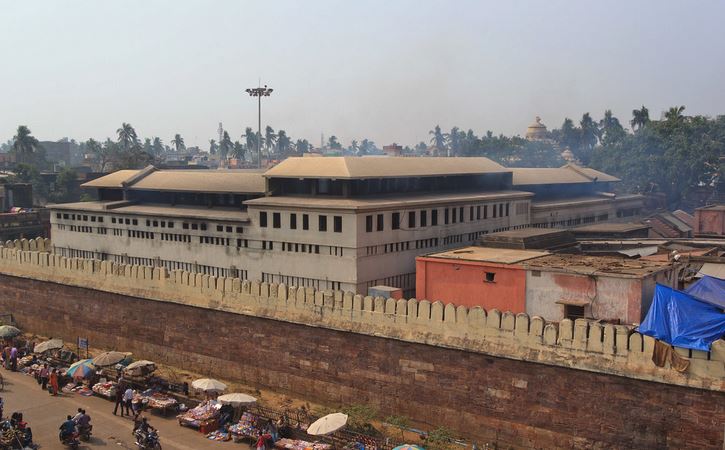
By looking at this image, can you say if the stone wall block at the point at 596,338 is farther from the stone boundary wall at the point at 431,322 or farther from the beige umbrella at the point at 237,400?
the beige umbrella at the point at 237,400

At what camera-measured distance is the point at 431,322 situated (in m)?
23.3

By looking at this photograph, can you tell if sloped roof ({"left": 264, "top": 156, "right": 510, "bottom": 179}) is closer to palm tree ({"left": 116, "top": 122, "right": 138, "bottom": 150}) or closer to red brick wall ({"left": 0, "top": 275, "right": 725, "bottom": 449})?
red brick wall ({"left": 0, "top": 275, "right": 725, "bottom": 449})

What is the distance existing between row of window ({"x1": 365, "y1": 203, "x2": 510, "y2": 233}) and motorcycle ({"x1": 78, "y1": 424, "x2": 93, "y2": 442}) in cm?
1238

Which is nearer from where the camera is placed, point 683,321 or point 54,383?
point 683,321

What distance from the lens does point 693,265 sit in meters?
28.3

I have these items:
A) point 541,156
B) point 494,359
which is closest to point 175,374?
point 494,359

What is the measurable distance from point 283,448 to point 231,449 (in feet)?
6.26

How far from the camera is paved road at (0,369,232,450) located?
917 inches

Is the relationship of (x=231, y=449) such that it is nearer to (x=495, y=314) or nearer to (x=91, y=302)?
(x=495, y=314)

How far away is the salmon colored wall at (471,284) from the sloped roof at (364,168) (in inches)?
250

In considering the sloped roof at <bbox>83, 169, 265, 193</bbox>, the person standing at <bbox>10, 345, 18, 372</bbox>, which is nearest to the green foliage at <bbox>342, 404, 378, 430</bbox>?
the sloped roof at <bbox>83, 169, 265, 193</bbox>

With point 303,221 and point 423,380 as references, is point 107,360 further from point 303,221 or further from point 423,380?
point 423,380

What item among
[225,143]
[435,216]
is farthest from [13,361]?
[225,143]

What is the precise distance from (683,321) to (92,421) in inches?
770
